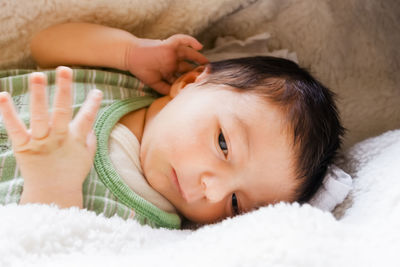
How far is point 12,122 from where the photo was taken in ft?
2.25

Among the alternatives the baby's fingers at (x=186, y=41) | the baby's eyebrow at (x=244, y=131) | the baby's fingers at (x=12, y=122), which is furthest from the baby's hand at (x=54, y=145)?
the baby's fingers at (x=186, y=41)

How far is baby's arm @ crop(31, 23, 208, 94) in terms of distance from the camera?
3.50 feet

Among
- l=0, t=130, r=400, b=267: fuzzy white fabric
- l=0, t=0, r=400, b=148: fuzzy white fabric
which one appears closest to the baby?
l=0, t=130, r=400, b=267: fuzzy white fabric

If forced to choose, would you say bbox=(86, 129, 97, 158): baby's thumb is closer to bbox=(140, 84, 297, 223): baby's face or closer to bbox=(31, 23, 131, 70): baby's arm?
bbox=(140, 84, 297, 223): baby's face

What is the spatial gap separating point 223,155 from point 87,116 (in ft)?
0.89

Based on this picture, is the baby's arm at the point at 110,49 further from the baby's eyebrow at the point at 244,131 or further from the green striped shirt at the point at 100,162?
the baby's eyebrow at the point at 244,131

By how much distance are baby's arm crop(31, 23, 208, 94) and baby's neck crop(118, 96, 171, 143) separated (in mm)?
96

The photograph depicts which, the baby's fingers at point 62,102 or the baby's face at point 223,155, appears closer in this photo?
the baby's fingers at point 62,102

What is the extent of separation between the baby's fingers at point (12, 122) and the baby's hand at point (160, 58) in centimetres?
45

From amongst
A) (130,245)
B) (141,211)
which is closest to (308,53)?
(141,211)

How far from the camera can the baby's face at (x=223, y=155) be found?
841mm

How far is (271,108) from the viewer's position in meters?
0.87

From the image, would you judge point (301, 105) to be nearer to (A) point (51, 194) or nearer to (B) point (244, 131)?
(B) point (244, 131)

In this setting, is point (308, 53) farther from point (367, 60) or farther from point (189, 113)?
point (189, 113)
